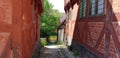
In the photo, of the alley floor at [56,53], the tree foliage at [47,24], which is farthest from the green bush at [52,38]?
the alley floor at [56,53]

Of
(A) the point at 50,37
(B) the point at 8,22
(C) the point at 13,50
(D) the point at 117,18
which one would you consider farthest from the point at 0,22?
(A) the point at 50,37

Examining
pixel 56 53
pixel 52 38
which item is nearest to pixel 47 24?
pixel 52 38

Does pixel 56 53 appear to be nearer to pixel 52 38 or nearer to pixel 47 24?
pixel 52 38

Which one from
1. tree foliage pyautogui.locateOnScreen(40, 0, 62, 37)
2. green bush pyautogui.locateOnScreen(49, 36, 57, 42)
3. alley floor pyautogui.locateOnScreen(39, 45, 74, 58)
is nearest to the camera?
alley floor pyautogui.locateOnScreen(39, 45, 74, 58)

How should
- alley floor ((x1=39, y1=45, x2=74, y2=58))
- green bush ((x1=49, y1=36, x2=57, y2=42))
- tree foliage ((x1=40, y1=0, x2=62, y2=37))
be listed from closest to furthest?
alley floor ((x1=39, y1=45, x2=74, y2=58)), tree foliage ((x1=40, y1=0, x2=62, y2=37)), green bush ((x1=49, y1=36, x2=57, y2=42))

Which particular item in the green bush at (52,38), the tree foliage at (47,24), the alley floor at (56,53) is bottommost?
the green bush at (52,38)

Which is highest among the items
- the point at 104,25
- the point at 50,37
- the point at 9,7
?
the point at 9,7

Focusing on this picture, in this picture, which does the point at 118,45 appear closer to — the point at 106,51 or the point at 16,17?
the point at 106,51

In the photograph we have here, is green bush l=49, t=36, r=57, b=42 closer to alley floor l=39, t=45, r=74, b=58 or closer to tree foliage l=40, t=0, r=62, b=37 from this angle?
tree foliage l=40, t=0, r=62, b=37

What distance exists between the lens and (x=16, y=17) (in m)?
5.81

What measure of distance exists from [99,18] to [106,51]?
138 centimetres

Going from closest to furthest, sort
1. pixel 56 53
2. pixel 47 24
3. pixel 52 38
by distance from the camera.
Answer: pixel 56 53 < pixel 52 38 < pixel 47 24

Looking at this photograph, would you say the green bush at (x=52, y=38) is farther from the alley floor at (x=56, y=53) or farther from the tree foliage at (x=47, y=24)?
the alley floor at (x=56, y=53)

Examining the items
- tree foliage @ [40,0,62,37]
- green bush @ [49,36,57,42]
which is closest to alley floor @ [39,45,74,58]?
tree foliage @ [40,0,62,37]
